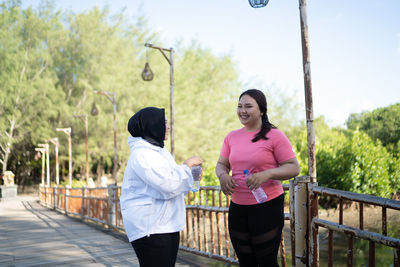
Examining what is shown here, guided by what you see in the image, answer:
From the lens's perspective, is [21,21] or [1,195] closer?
[1,195]

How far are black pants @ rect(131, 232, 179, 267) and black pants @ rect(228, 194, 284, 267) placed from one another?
590 millimetres

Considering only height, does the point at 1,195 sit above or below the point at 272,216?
below

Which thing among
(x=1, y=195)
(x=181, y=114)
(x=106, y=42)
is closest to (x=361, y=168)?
(x=181, y=114)

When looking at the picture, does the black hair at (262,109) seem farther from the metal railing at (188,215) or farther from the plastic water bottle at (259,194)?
the metal railing at (188,215)

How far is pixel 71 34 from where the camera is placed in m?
41.9

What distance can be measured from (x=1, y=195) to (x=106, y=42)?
17.5m

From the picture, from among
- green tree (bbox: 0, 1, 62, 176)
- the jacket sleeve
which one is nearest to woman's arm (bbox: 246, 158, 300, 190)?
the jacket sleeve

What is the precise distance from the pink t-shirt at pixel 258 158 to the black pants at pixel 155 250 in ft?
2.15

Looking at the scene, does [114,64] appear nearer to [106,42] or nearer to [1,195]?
[106,42]

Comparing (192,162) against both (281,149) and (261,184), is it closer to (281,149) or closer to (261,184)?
(261,184)

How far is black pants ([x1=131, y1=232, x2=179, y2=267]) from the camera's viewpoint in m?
2.70

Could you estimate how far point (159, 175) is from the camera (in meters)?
2.60

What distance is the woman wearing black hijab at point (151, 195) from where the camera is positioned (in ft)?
8.71

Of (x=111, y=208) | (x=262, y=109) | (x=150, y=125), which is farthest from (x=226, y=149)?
(x=111, y=208)
